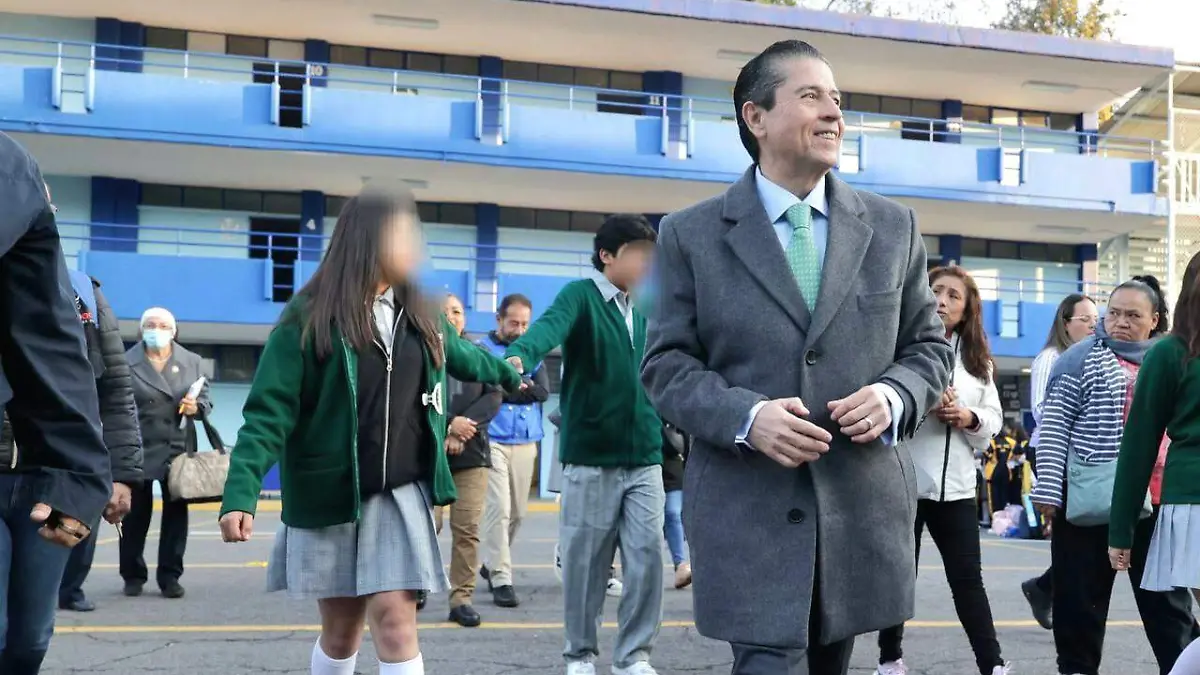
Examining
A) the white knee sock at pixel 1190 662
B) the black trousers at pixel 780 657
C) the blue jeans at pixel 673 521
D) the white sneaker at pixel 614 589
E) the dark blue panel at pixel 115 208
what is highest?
the dark blue panel at pixel 115 208

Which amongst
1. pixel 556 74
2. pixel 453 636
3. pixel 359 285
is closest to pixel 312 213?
pixel 556 74

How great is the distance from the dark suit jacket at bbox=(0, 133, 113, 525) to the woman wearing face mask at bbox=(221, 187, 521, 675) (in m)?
1.04

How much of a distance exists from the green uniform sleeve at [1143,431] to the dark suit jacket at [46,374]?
A: 10.7 ft

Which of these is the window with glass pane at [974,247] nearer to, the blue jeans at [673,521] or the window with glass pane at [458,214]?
the window with glass pane at [458,214]

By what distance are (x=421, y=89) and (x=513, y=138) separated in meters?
2.62

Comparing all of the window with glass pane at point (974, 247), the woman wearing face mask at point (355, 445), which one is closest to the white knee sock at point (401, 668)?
the woman wearing face mask at point (355, 445)

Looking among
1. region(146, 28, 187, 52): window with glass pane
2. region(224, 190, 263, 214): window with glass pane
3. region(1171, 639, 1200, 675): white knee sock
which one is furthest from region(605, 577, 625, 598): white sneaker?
region(146, 28, 187, 52): window with glass pane

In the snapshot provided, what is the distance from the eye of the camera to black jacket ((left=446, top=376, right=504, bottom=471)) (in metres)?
8.34

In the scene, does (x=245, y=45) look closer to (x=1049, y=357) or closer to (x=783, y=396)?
(x=1049, y=357)

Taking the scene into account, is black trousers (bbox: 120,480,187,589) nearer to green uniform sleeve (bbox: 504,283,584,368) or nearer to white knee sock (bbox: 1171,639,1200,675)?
green uniform sleeve (bbox: 504,283,584,368)

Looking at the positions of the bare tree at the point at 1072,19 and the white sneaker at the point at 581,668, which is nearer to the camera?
the white sneaker at the point at 581,668

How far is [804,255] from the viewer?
320 centimetres

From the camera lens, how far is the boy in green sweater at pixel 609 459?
587cm

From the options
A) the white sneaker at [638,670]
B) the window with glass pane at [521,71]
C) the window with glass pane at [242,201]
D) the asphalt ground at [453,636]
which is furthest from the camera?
the window with glass pane at [521,71]
